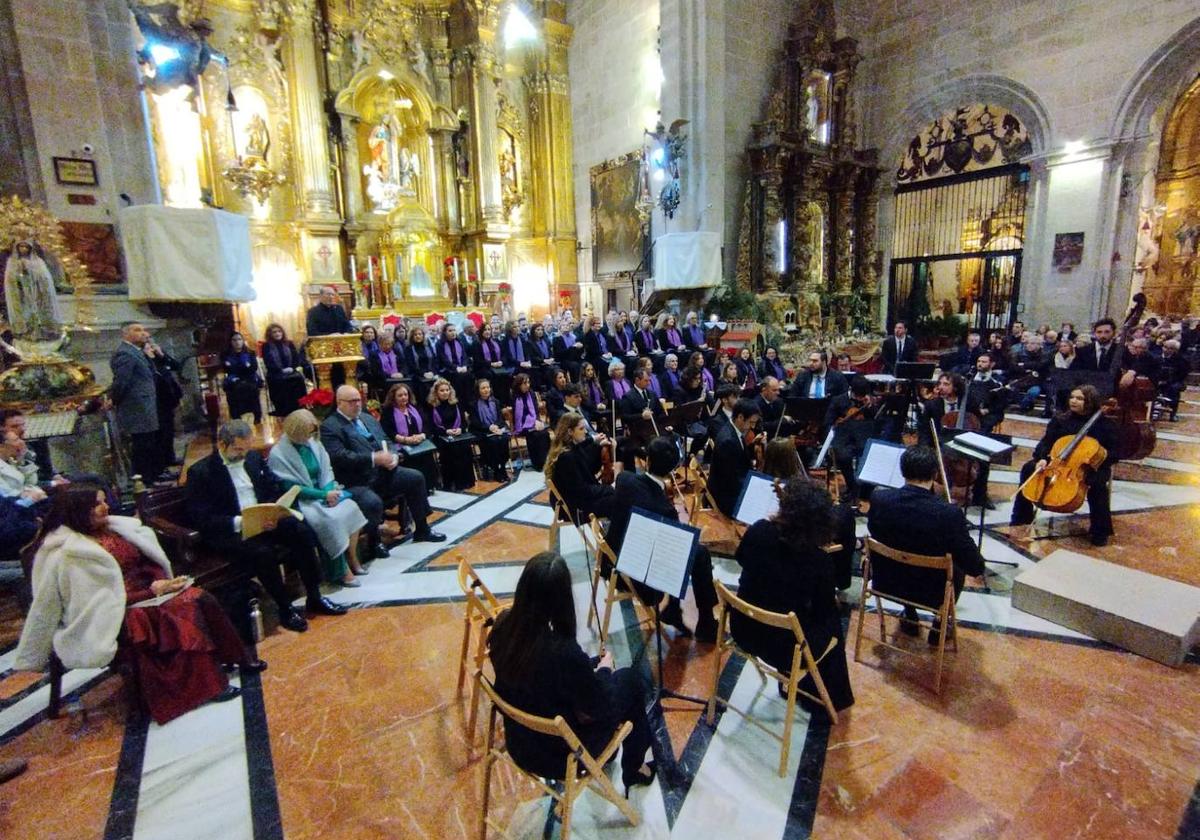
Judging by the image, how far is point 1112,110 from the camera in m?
10.5

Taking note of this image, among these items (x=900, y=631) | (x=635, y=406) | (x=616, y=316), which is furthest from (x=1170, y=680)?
(x=616, y=316)

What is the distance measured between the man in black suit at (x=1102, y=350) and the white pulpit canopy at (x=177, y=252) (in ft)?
34.6

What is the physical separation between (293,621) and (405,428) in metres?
2.51

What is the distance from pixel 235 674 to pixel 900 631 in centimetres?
387

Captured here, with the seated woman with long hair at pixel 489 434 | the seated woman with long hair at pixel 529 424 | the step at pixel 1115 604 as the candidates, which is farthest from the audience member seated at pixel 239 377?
the step at pixel 1115 604

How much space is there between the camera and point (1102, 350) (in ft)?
24.6

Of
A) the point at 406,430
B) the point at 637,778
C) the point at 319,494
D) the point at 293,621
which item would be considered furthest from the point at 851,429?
the point at 293,621

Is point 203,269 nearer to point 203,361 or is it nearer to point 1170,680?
point 203,361

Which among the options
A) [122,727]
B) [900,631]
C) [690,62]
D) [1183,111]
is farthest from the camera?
[1183,111]

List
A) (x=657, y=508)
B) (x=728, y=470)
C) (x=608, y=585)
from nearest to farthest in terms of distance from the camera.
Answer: (x=657, y=508), (x=608, y=585), (x=728, y=470)

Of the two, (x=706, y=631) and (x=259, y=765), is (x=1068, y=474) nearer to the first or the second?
(x=706, y=631)

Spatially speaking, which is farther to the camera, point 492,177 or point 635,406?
point 492,177

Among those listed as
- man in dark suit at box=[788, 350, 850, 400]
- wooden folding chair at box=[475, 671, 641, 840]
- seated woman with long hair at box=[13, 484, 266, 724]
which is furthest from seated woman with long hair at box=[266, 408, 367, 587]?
man in dark suit at box=[788, 350, 850, 400]

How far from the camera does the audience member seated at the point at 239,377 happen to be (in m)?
7.45
